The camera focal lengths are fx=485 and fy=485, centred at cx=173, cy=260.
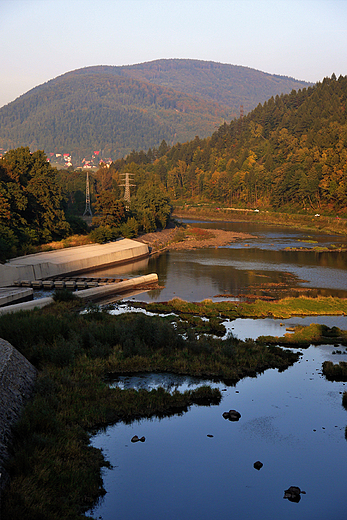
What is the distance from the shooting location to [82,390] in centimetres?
2038

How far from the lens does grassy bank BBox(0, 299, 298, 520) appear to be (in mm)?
13281

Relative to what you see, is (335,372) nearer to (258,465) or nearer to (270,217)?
(258,465)

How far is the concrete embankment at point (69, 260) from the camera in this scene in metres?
52.8

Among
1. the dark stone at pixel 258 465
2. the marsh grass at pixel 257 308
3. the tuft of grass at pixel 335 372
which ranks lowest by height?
the marsh grass at pixel 257 308

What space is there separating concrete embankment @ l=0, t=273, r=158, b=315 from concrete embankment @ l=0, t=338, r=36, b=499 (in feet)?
62.2

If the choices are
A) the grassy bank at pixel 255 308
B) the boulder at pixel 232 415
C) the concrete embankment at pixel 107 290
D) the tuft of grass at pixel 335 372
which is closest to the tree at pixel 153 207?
the concrete embankment at pixel 107 290

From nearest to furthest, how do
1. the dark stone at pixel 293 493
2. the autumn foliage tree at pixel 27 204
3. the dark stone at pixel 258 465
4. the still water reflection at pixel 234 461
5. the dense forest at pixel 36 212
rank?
the still water reflection at pixel 234 461 < the dark stone at pixel 293 493 < the dark stone at pixel 258 465 < the autumn foliage tree at pixel 27 204 < the dense forest at pixel 36 212

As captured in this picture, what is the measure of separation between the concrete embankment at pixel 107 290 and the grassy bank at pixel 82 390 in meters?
7.91

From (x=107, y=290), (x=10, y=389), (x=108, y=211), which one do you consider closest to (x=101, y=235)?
(x=108, y=211)

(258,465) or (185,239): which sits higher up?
(258,465)

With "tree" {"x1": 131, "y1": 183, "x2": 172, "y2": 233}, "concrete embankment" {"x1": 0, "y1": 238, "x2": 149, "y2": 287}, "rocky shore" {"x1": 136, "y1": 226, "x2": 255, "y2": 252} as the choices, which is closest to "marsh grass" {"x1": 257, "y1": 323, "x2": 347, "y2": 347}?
"concrete embankment" {"x1": 0, "y1": 238, "x2": 149, "y2": 287}

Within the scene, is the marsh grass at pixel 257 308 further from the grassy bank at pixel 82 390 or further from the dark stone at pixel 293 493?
the dark stone at pixel 293 493

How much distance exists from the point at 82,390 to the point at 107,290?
3055 centimetres

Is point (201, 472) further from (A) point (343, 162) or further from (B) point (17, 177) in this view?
(A) point (343, 162)
